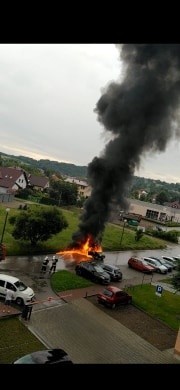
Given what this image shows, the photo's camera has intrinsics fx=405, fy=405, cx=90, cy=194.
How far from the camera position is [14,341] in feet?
51.5

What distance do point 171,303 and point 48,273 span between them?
817 centimetres

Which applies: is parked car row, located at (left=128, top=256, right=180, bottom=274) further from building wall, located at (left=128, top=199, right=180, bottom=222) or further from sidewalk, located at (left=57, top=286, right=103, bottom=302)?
building wall, located at (left=128, top=199, right=180, bottom=222)

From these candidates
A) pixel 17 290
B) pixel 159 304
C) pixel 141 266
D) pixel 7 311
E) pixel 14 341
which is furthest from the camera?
pixel 141 266

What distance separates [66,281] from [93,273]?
256 centimetres

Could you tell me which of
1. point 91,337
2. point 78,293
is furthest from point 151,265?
point 91,337

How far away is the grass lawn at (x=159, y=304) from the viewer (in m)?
22.6

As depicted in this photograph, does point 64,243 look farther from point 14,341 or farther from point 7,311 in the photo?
point 14,341

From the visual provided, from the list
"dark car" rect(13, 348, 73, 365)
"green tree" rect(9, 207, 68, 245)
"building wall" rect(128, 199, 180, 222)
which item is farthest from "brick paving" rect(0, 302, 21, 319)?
"building wall" rect(128, 199, 180, 222)

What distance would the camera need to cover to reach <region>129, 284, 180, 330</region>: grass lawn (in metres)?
22.6

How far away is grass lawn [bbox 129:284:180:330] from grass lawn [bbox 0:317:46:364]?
840cm

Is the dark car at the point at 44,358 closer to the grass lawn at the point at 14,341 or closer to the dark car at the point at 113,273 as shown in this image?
the grass lawn at the point at 14,341
